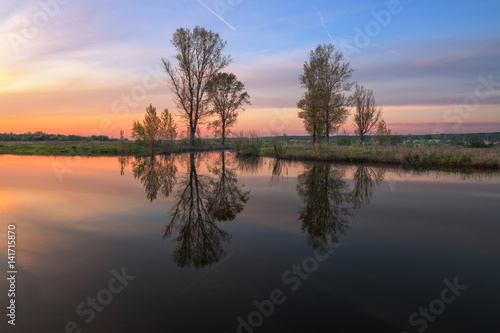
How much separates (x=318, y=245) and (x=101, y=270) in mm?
3430

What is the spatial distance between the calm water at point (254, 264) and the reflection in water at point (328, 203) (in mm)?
54

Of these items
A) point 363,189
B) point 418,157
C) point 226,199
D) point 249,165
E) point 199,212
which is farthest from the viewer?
point 249,165

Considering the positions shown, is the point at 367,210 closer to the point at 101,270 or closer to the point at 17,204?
the point at 101,270

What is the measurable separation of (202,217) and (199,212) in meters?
0.47

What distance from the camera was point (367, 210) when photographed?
6988 millimetres

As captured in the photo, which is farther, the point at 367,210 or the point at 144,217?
the point at 367,210

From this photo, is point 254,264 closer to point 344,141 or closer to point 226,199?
point 226,199

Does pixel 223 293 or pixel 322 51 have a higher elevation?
pixel 322 51

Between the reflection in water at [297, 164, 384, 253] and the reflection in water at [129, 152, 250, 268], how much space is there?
5.65ft

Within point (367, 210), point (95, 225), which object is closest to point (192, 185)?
point (95, 225)

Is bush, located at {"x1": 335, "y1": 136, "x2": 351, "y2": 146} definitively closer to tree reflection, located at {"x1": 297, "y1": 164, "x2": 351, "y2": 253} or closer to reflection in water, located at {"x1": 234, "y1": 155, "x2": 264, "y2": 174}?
reflection in water, located at {"x1": 234, "y1": 155, "x2": 264, "y2": 174}

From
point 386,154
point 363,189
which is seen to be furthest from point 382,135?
point 363,189

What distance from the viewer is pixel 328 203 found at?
7641mm

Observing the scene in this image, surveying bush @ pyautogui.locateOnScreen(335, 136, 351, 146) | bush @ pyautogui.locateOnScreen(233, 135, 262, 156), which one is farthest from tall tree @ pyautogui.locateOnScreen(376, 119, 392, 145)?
bush @ pyautogui.locateOnScreen(233, 135, 262, 156)
